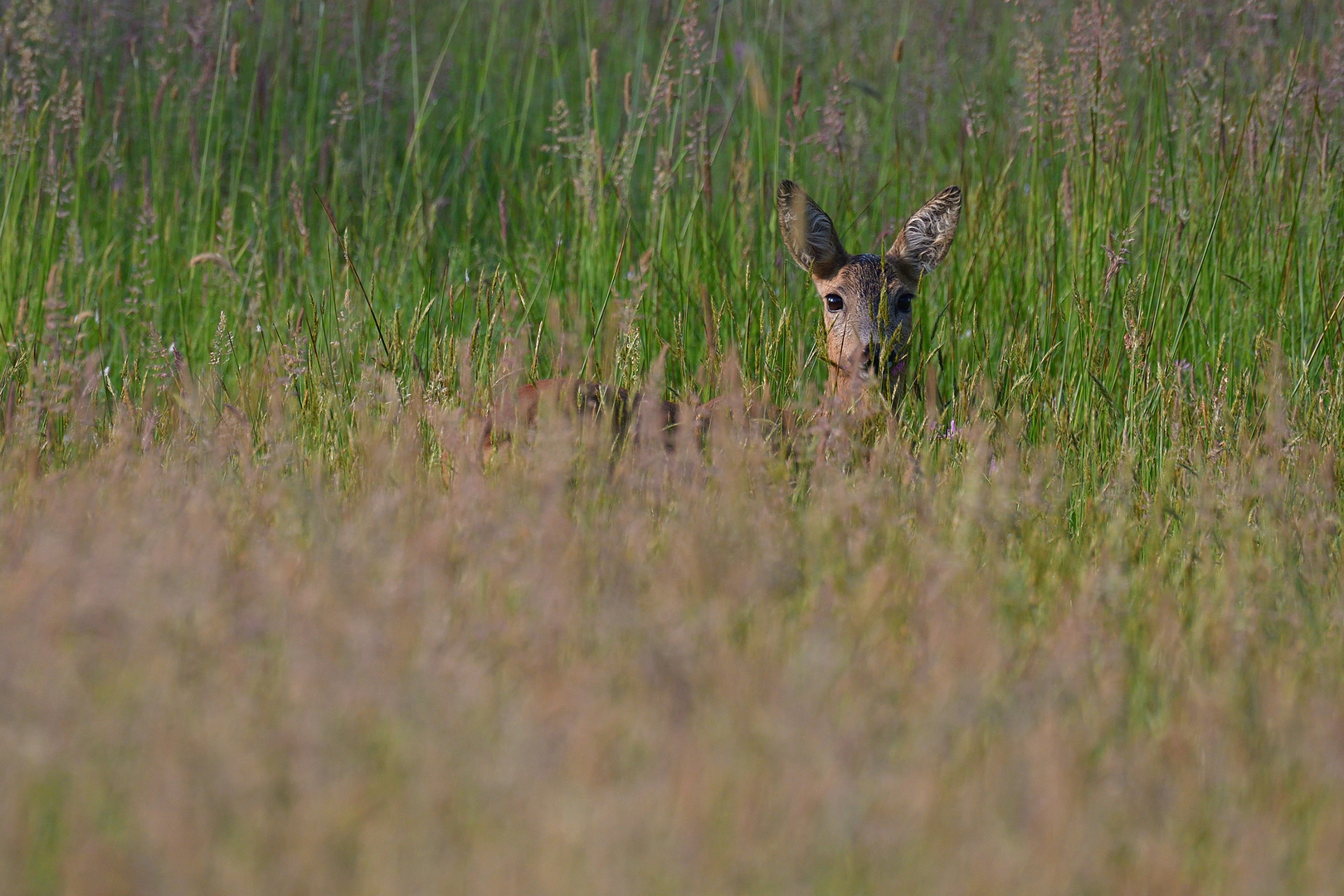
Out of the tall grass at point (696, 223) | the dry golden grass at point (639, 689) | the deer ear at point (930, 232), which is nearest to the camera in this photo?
the dry golden grass at point (639, 689)

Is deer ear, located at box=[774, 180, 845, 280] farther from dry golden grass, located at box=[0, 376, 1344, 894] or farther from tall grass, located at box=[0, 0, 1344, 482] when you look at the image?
dry golden grass, located at box=[0, 376, 1344, 894]

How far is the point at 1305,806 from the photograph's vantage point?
2.01 meters

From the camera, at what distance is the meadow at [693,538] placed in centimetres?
175

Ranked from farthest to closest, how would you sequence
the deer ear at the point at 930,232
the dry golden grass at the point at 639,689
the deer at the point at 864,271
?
the deer ear at the point at 930,232
the deer at the point at 864,271
the dry golden grass at the point at 639,689

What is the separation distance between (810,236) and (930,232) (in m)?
0.42

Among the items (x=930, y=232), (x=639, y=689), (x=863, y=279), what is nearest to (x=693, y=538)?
(x=639, y=689)

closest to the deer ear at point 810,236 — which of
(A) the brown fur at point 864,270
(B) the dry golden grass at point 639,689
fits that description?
(A) the brown fur at point 864,270

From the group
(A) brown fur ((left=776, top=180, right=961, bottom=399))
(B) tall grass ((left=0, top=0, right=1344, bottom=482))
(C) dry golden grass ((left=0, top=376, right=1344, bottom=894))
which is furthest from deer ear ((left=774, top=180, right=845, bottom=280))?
(C) dry golden grass ((left=0, top=376, right=1344, bottom=894))

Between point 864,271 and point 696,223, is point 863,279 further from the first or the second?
point 696,223

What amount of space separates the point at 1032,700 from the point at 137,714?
1.25 metres

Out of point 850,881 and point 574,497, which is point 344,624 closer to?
point 850,881

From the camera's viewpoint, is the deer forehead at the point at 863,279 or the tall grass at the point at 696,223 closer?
the tall grass at the point at 696,223

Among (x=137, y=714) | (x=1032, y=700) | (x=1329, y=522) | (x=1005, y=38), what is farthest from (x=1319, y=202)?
(x=137, y=714)

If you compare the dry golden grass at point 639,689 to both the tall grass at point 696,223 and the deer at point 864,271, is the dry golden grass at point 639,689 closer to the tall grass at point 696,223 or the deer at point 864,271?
the tall grass at point 696,223
